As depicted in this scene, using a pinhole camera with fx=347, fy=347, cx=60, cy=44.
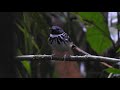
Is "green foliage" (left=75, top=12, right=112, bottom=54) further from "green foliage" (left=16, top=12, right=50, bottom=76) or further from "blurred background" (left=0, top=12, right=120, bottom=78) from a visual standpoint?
"green foliage" (left=16, top=12, right=50, bottom=76)

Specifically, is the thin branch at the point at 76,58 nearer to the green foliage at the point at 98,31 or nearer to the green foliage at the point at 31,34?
the green foliage at the point at 31,34

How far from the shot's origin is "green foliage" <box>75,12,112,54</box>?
126 cm

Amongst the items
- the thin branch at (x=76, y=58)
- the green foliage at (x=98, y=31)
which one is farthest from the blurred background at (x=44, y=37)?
the thin branch at (x=76, y=58)

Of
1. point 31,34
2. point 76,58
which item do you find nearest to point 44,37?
point 31,34

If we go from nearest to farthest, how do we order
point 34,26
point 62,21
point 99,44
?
point 99,44, point 34,26, point 62,21

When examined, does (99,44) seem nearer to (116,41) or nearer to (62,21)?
(116,41)

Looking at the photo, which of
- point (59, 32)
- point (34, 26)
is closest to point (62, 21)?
point (34, 26)

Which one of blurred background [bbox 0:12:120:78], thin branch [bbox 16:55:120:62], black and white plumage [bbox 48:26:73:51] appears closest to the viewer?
thin branch [bbox 16:55:120:62]

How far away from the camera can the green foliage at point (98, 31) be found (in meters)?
1.26

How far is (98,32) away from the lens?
1.28m

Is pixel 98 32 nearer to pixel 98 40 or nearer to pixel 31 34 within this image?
pixel 98 40

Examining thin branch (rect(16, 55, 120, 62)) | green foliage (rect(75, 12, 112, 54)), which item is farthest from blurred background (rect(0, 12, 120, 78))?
thin branch (rect(16, 55, 120, 62))
